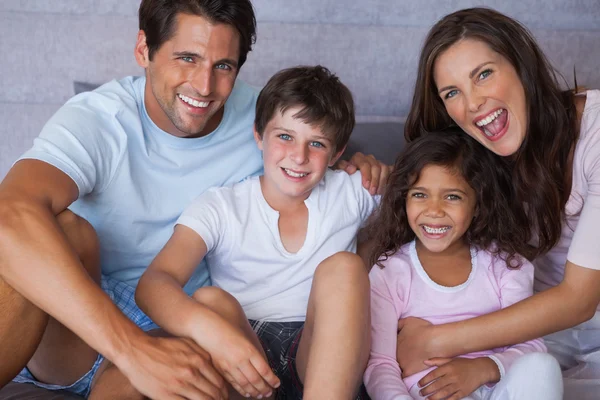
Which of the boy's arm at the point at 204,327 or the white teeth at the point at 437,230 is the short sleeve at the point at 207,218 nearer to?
the boy's arm at the point at 204,327

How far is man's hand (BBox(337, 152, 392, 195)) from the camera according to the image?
196cm

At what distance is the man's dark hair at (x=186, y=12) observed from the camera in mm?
1785

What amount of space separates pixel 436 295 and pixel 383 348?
205 mm

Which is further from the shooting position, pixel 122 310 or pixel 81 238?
pixel 122 310

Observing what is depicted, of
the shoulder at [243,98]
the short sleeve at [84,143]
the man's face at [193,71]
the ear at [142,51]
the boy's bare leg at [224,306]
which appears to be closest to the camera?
the boy's bare leg at [224,306]

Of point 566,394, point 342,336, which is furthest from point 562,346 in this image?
point 342,336

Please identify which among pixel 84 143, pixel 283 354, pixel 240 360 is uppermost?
pixel 84 143

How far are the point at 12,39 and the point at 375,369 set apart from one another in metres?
1.61

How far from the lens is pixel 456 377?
5.43 ft

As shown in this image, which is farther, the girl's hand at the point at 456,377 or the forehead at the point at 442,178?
the forehead at the point at 442,178

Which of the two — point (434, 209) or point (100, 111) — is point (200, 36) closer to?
point (100, 111)

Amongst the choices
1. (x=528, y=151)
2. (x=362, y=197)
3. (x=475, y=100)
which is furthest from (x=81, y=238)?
(x=528, y=151)

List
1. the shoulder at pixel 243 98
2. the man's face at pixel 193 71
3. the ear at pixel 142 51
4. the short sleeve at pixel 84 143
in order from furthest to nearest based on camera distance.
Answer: the shoulder at pixel 243 98 → the ear at pixel 142 51 → the man's face at pixel 193 71 → the short sleeve at pixel 84 143

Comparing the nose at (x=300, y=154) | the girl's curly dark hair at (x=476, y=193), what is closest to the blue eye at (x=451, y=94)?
the girl's curly dark hair at (x=476, y=193)
